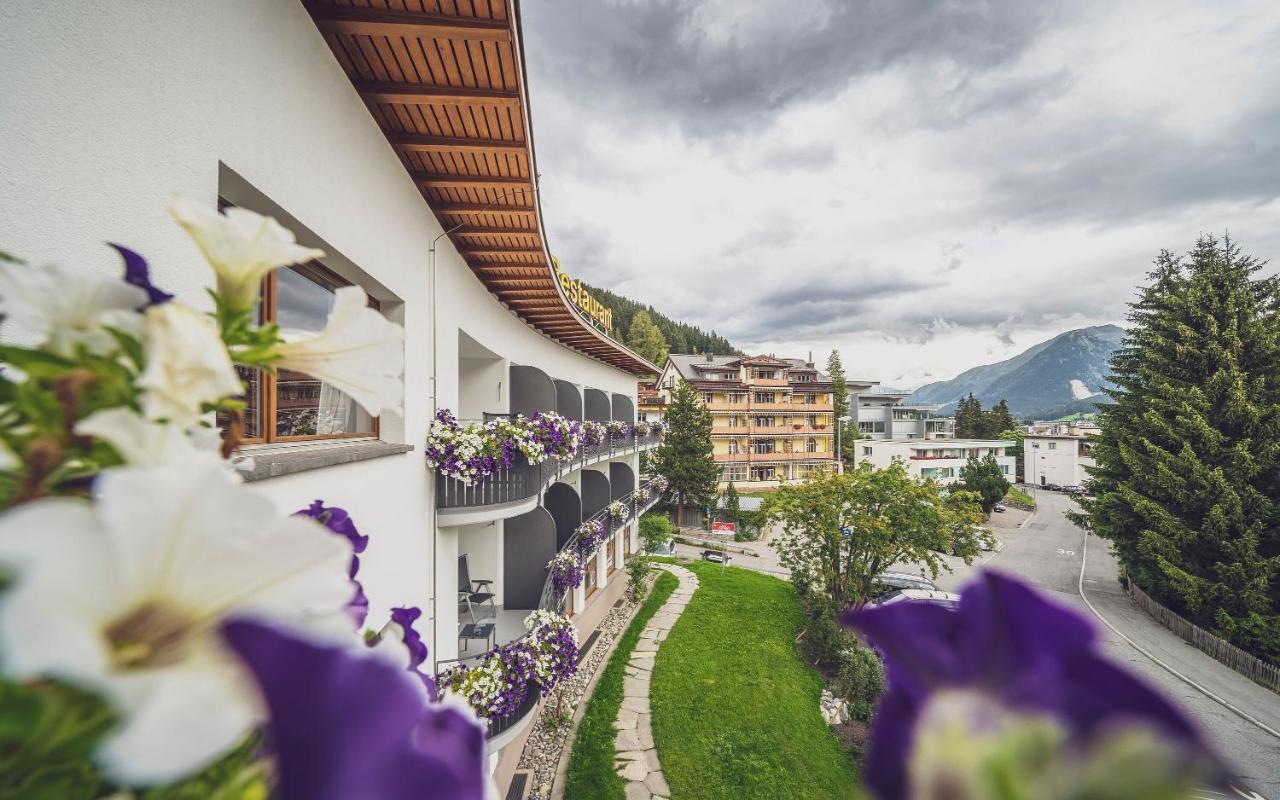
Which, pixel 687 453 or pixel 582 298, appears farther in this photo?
pixel 687 453

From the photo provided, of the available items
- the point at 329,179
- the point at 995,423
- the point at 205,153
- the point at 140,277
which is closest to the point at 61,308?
the point at 140,277

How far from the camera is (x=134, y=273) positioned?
3.36 ft

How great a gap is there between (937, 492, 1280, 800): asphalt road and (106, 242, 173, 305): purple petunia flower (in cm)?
300

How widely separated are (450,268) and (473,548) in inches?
221

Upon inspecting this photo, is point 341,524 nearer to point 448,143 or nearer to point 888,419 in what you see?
point 448,143

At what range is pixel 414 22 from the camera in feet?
12.5

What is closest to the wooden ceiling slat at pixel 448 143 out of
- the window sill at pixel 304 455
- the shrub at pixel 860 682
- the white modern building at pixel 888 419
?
the window sill at pixel 304 455

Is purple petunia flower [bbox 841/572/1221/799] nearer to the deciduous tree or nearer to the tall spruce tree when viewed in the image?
the deciduous tree

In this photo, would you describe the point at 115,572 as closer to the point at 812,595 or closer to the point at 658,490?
the point at 812,595

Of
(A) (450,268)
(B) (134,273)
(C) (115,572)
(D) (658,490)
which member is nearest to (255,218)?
(B) (134,273)

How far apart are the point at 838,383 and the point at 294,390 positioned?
68986mm

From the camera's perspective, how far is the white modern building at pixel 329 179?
88.0 inches

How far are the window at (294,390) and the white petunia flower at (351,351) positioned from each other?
267 cm

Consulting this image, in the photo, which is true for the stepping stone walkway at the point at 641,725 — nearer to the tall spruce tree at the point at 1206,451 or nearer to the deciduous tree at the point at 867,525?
the deciduous tree at the point at 867,525
